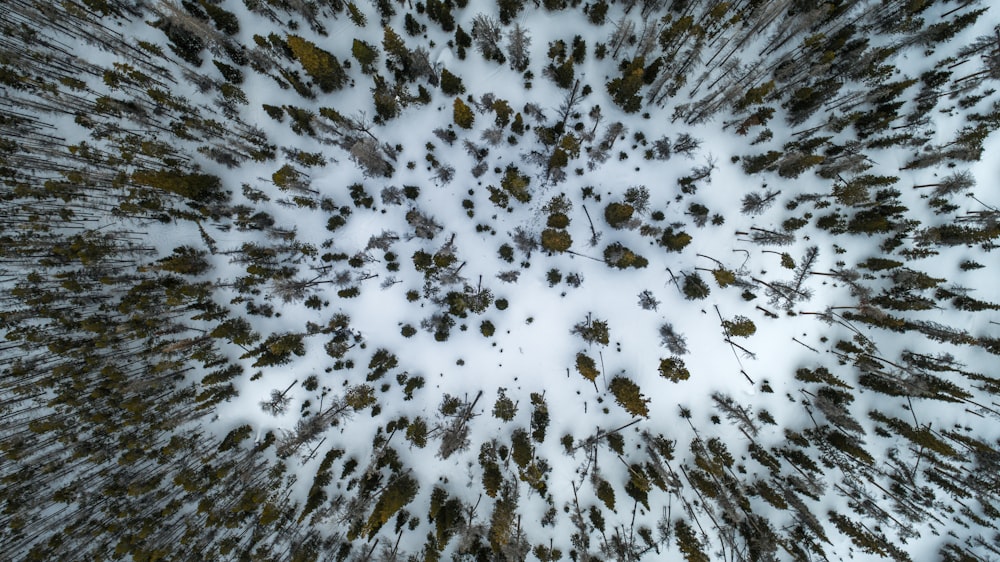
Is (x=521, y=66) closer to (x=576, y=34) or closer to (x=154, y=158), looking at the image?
(x=576, y=34)

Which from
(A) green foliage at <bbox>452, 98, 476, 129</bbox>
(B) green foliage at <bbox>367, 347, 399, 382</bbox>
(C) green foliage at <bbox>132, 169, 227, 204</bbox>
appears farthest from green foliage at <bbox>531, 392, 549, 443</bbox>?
(C) green foliage at <bbox>132, 169, 227, 204</bbox>

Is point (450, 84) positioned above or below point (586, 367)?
above

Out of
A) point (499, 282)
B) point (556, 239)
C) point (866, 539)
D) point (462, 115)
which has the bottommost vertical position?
point (866, 539)

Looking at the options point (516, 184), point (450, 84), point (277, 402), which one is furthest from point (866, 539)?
point (277, 402)

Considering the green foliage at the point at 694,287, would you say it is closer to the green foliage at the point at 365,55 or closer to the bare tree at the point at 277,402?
the green foliage at the point at 365,55

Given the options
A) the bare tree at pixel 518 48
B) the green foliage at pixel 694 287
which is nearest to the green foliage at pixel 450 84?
the bare tree at pixel 518 48

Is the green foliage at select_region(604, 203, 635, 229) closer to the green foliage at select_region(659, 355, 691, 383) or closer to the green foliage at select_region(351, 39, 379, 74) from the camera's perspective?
the green foliage at select_region(659, 355, 691, 383)

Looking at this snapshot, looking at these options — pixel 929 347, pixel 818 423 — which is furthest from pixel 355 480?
pixel 929 347

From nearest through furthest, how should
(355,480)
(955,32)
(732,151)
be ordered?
(955,32) < (732,151) < (355,480)

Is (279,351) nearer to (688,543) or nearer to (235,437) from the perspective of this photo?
(235,437)
